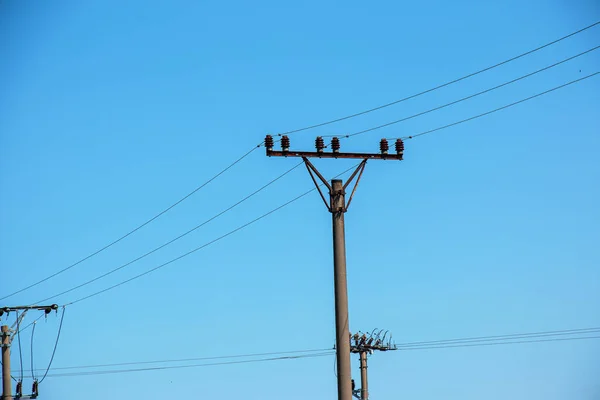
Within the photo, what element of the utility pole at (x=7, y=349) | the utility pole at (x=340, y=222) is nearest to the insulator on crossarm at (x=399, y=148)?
the utility pole at (x=340, y=222)

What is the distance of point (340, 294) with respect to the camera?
32.1 m

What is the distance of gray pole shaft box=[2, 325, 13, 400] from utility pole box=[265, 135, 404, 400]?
74.5ft

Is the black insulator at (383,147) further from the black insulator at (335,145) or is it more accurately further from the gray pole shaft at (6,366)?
the gray pole shaft at (6,366)

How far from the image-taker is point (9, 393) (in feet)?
164

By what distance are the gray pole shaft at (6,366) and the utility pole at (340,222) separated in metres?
22.7

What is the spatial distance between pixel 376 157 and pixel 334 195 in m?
2.08

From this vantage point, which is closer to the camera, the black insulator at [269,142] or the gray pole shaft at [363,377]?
the black insulator at [269,142]

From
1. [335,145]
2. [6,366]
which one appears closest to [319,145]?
[335,145]

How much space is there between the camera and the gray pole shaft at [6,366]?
50.1m

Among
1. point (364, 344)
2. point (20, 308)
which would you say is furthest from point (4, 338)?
point (364, 344)

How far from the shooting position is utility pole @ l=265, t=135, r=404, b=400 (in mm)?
31609

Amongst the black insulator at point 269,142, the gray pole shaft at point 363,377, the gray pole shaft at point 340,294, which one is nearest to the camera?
the gray pole shaft at point 340,294

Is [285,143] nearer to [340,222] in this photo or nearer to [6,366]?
[340,222]

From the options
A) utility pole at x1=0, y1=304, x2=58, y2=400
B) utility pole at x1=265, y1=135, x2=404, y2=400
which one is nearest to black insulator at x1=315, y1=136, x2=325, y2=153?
utility pole at x1=265, y1=135, x2=404, y2=400
